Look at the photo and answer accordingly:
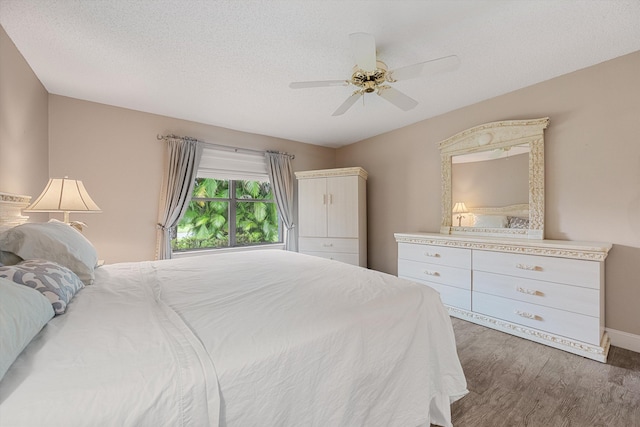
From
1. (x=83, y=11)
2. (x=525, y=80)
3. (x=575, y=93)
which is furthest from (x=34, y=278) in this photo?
(x=575, y=93)

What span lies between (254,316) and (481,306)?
2.51 m

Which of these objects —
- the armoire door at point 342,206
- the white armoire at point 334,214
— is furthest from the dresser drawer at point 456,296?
the armoire door at point 342,206

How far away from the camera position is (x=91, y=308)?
111cm

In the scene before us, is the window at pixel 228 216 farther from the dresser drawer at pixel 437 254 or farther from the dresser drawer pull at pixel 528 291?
the dresser drawer pull at pixel 528 291

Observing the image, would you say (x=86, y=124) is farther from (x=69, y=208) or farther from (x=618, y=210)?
(x=618, y=210)

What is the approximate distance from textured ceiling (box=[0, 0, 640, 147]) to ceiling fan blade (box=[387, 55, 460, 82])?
309 mm

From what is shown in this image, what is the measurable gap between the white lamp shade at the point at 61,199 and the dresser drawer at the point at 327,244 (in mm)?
2640

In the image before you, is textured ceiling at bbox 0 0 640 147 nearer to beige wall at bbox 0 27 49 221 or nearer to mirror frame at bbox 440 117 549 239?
beige wall at bbox 0 27 49 221

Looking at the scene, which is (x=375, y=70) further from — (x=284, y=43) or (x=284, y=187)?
(x=284, y=187)

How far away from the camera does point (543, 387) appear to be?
5.71 feet

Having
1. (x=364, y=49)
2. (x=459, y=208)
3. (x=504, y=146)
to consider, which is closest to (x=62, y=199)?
(x=364, y=49)

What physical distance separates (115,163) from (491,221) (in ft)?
14.2

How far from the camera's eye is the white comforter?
0.66 m

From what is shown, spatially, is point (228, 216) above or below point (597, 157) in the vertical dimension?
below
